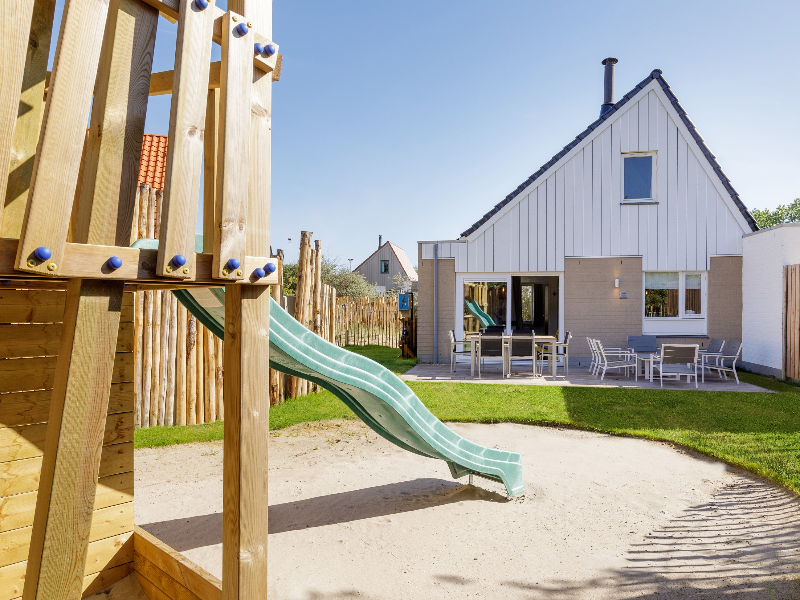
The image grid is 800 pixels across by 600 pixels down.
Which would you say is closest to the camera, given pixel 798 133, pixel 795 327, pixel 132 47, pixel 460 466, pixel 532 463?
pixel 132 47

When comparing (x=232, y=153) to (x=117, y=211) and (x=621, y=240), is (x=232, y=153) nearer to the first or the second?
(x=117, y=211)

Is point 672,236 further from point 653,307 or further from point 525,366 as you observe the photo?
point 525,366

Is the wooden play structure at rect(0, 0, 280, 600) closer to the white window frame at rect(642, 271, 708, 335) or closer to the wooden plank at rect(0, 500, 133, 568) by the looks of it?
the wooden plank at rect(0, 500, 133, 568)

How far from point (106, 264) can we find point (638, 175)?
15.5 metres

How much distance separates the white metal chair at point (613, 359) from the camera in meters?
11.9

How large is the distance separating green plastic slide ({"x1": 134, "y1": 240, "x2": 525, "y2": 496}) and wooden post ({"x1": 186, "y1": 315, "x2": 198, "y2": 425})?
375cm

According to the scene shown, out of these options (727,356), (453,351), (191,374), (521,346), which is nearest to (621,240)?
(727,356)

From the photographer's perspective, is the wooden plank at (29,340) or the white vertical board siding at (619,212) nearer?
the wooden plank at (29,340)

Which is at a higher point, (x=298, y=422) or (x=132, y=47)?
(x=132, y=47)

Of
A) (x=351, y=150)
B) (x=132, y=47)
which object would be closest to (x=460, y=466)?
(x=132, y=47)

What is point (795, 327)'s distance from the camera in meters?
11.5

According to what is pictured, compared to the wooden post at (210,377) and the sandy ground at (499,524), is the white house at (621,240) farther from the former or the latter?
the sandy ground at (499,524)

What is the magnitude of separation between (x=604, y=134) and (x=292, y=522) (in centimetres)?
1377

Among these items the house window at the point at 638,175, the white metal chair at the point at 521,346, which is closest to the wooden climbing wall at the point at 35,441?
the white metal chair at the point at 521,346
